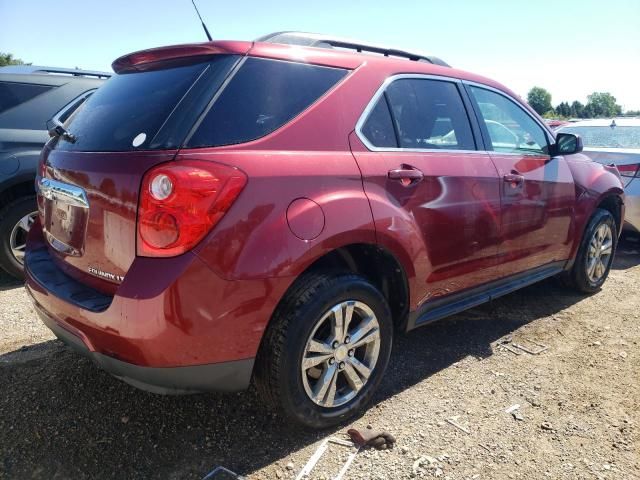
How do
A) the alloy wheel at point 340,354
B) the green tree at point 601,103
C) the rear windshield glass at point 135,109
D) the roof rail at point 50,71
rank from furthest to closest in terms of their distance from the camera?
the green tree at point 601,103
the roof rail at point 50,71
the alloy wheel at point 340,354
the rear windshield glass at point 135,109

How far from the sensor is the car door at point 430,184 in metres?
2.56

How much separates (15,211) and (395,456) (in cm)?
384

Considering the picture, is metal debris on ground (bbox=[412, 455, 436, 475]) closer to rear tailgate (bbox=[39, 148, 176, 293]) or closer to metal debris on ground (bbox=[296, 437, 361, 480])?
metal debris on ground (bbox=[296, 437, 361, 480])

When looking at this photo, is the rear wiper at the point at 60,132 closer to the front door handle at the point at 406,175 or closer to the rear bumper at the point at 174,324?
the rear bumper at the point at 174,324

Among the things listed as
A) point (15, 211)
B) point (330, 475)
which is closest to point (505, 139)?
point (330, 475)

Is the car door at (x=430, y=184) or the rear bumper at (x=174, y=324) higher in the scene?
the car door at (x=430, y=184)

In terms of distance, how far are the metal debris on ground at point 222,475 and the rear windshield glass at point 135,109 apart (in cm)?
136

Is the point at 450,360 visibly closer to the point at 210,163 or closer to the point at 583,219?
the point at 583,219

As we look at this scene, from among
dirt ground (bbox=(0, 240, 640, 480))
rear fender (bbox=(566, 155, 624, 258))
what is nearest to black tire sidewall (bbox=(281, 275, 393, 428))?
dirt ground (bbox=(0, 240, 640, 480))

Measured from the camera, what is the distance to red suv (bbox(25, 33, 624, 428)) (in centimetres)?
198

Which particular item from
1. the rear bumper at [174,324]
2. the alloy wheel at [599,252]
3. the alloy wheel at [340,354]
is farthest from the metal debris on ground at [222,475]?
the alloy wheel at [599,252]

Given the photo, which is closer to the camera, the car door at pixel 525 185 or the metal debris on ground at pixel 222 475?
the metal debris on ground at pixel 222 475

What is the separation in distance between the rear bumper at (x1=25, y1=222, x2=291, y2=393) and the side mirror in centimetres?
272

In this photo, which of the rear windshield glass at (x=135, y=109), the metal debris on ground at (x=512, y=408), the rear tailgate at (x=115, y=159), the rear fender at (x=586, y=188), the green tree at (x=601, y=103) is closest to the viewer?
the rear tailgate at (x=115, y=159)
